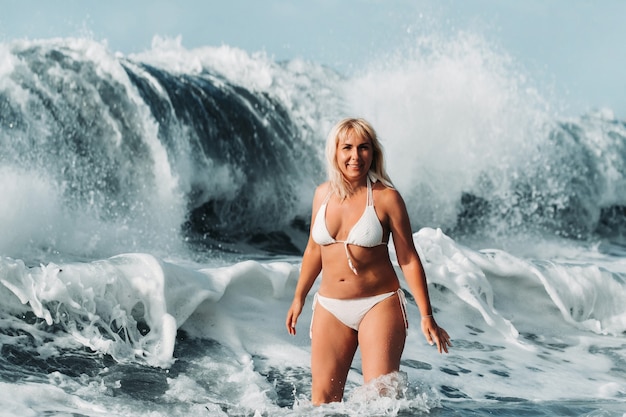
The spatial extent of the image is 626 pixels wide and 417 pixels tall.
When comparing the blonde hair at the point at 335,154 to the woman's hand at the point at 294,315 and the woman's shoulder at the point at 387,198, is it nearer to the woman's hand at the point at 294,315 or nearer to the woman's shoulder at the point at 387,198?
the woman's shoulder at the point at 387,198

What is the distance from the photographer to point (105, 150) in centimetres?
1079

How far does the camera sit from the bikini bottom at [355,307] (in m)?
3.67

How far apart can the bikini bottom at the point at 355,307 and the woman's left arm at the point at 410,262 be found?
0.09 meters

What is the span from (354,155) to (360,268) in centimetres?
50

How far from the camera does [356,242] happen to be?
143 inches

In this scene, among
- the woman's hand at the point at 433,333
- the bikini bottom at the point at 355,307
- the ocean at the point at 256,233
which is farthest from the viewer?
the ocean at the point at 256,233

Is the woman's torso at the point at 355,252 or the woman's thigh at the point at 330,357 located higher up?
the woman's torso at the point at 355,252

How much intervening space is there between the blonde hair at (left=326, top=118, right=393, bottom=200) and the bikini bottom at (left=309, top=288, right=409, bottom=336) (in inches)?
18.2

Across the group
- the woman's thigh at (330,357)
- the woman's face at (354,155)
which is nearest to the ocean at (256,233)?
the woman's thigh at (330,357)

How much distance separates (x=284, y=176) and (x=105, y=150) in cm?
351

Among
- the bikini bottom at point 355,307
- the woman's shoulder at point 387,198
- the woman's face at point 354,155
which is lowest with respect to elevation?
the bikini bottom at point 355,307

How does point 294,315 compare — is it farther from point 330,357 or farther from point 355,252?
point 355,252

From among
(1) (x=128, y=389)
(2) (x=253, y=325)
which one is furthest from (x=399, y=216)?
(2) (x=253, y=325)

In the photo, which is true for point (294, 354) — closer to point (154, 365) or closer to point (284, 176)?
point (154, 365)
